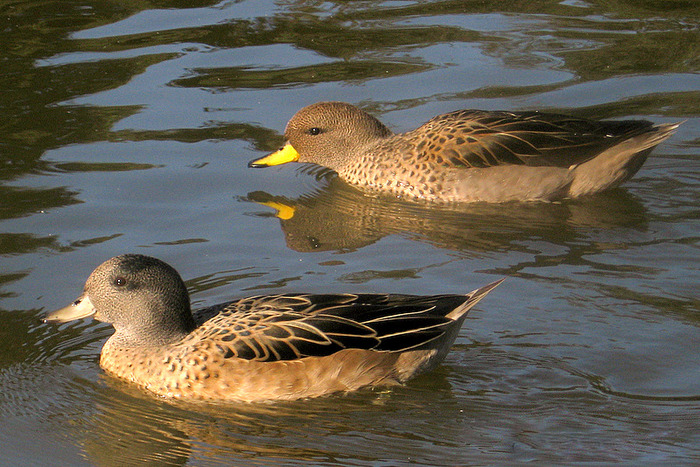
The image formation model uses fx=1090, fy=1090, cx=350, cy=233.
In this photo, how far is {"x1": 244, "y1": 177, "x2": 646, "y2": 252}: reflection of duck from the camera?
749cm

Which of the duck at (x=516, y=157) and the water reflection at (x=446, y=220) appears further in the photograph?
the duck at (x=516, y=157)

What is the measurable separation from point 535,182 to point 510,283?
1.80 metres

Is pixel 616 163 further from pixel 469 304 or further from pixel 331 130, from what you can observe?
pixel 469 304

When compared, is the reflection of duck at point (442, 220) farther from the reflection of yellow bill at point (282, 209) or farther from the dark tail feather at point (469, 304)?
the dark tail feather at point (469, 304)

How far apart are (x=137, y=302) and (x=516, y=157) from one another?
353cm

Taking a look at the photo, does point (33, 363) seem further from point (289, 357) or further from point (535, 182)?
point (535, 182)

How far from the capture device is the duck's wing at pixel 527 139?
8242mm

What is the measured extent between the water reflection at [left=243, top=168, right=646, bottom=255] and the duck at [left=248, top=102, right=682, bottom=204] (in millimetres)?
108

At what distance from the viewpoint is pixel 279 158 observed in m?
8.94

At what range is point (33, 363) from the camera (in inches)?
232

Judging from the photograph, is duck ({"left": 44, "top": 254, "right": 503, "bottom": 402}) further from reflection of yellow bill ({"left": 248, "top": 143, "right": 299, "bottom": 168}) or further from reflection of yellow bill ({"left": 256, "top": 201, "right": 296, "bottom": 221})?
reflection of yellow bill ({"left": 248, "top": 143, "right": 299, "bottom": 168})

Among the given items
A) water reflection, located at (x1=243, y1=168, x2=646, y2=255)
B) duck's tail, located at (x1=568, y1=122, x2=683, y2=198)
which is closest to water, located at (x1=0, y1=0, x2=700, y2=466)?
water reflection, located at (x1=243, y1=168, x2=646, y2=255)

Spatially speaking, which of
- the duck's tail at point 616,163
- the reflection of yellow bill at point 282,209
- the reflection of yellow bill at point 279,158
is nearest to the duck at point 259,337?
the reflection of yellow bill at point 282,209

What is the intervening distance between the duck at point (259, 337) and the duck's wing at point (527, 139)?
2.67 meters
